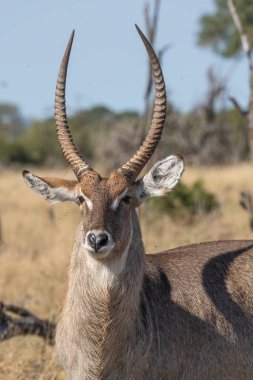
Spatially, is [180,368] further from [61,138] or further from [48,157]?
[48,157]

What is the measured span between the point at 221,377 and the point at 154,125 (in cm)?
179

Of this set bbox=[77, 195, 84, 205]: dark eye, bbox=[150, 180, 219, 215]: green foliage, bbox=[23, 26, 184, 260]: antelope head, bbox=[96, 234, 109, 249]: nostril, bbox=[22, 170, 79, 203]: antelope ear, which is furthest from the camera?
bbox=[150, 180, 219, 215]: green foliage

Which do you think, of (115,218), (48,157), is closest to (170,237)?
(115,218)

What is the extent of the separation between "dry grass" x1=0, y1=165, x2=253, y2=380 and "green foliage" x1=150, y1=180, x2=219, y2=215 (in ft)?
0.82

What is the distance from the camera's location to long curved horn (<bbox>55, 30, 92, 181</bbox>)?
595 cm

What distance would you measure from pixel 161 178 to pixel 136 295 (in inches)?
32.4

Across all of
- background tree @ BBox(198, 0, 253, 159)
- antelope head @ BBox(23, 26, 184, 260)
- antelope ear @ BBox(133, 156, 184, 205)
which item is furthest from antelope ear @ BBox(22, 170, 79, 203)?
background tree @ BBox(198, 0, 253, 159)

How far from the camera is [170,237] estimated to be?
46.9 ft

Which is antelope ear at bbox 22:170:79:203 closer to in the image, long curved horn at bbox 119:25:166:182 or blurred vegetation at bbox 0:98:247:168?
long curved horn at bbox 119:25:166:182

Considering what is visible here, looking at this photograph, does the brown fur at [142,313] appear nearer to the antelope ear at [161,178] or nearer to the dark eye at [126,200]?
the dark eye at [126,200]

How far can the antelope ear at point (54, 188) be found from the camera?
588 cm

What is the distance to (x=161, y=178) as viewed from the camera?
600cm

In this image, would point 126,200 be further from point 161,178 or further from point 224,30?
point 224,30

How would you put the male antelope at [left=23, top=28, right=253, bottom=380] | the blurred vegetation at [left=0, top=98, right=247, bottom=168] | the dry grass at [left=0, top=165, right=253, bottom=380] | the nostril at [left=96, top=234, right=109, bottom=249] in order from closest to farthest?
the nostril at [left=96, top=234, right=109, bottom=249], the male antelope at [left=23, top=28, right=253, bottom=380], the dry grass at [left=0, top=165, right=253, bottom=380], the blurred vegetation at [left=0, top=98, right=247, bottom=168]
